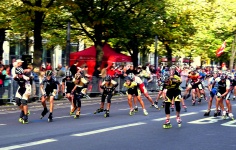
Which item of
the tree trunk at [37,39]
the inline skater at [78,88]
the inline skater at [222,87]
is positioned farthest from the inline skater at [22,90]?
the tree trunk at [37,39]

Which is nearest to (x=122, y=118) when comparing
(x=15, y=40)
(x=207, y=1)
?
(x=207, y=1)

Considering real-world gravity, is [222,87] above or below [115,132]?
above

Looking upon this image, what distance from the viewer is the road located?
11.2 metres

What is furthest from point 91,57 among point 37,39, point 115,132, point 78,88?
point 115,132

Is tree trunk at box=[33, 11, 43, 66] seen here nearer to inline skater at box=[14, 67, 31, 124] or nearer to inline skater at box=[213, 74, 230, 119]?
inline skater at box=[14, 67, 31, 124]

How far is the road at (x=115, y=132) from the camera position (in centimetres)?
1124

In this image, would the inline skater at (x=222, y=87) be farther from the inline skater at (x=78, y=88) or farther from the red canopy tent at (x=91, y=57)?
the red canopy tent at (x=91, y=57)

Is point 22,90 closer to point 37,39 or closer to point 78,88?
point 78,88

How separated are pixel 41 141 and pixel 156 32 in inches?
925

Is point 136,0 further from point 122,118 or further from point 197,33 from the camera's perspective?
point 122,118

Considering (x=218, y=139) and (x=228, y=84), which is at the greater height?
(x=228, y=84)

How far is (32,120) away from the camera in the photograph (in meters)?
16.5

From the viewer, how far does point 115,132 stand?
536 inches

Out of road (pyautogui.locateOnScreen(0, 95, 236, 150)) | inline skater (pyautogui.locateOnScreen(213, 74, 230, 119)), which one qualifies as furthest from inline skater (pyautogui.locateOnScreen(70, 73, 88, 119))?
inline skater (pyautogui.locateOnScreen(213, 74, 230, 119))
